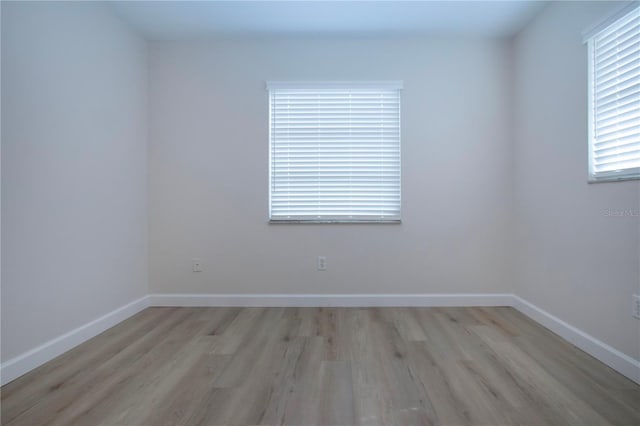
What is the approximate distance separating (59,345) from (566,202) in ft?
12.4

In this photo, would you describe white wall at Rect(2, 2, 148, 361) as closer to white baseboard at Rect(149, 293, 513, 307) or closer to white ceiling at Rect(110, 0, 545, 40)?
white ceiling at Rect(110, 0, 545, 40)

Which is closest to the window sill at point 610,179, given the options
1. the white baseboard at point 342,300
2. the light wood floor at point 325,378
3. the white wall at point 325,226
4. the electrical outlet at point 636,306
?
the electrical outlet at point 636,306

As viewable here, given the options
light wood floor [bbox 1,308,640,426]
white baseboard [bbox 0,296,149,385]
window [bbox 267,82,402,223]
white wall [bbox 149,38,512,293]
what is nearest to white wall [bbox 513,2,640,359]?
white wall [bbox 149,38,512,293]

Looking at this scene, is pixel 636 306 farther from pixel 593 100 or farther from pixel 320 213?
pixel 320 213

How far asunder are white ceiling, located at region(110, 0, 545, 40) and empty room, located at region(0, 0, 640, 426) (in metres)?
0.02

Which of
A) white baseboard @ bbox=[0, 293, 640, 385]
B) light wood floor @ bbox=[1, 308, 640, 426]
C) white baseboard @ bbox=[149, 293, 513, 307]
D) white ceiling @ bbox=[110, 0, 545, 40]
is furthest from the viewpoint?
white baseboard @ bbox=[149, 293, 513, 307]

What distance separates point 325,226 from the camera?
2885mm

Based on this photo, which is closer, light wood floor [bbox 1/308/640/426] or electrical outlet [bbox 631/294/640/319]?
light wood floor [bbox 1/308/640/426]

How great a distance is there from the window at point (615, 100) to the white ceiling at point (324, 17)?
80 centimetres

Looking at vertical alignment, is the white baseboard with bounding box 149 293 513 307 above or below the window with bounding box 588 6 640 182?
below

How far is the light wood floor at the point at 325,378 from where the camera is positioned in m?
1.37

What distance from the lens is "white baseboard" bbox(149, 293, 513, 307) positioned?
2.83 m

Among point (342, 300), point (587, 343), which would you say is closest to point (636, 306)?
point (587, 343)

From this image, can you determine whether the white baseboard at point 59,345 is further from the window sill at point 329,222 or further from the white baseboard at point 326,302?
the window sill at point 329,222
